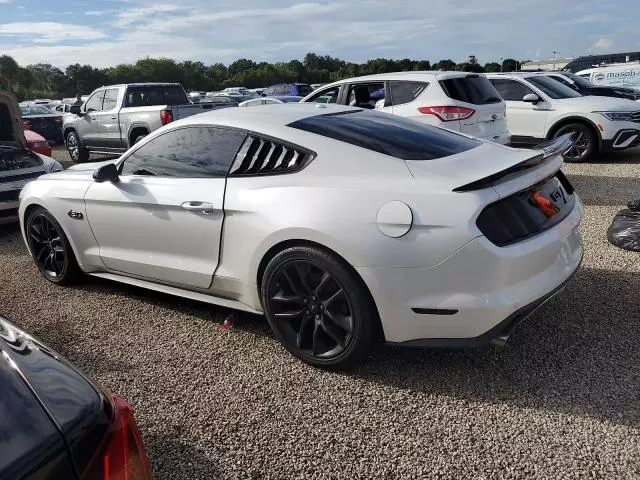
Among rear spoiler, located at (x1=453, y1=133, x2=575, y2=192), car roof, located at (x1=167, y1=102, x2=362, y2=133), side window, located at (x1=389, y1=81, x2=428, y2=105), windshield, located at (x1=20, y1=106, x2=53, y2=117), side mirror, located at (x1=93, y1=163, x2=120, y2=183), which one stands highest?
car roof, located at (x1=167, y1=102, x2=362, y2=133)

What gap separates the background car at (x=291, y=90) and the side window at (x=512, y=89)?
1187 centimetres

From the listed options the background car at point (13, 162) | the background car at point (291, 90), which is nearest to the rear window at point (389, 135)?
the background car at point (13, 162)

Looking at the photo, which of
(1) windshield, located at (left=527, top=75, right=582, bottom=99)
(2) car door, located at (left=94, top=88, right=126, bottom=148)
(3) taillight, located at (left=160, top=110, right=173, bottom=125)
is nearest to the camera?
(1) windshield, located at (left=527, top=75, right=582, bottom=99)

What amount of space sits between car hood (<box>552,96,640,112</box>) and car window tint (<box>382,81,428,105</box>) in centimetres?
332

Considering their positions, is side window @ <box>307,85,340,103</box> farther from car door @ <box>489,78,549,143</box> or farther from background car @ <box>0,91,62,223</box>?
background car @ <box>0,91,62,223</box>

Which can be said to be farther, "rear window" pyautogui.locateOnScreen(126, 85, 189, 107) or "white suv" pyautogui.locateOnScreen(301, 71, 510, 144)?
"rear window" pyautogui.locateOnScreen(126, 85, 189, 107)

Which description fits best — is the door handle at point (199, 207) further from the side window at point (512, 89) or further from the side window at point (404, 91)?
the side window at point (512, 89)

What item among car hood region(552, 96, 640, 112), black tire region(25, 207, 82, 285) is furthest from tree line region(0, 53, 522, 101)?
black tire region(25, 207, 82, 285)

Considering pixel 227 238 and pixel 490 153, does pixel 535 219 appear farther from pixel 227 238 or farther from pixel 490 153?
pixel 227 238

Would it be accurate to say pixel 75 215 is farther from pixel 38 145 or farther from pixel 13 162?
pixel 38 145

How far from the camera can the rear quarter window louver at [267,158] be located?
11.1 ft

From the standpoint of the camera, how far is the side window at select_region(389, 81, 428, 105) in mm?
7879

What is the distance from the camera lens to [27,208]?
4930 millimetres

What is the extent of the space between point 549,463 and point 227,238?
2.11 meters
